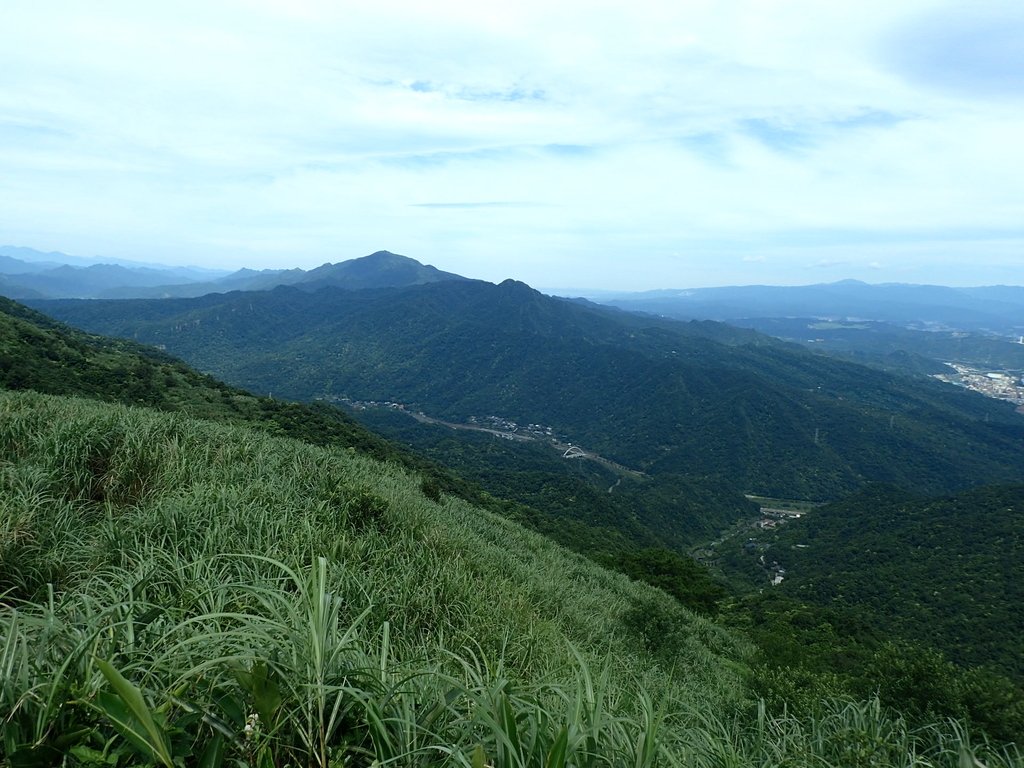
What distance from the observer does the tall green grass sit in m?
1.89

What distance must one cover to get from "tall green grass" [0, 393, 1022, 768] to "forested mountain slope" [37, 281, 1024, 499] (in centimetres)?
10368

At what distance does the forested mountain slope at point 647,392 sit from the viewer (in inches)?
4183

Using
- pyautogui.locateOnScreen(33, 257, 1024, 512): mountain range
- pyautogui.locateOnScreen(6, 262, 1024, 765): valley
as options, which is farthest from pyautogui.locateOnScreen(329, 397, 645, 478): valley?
pyautogui.locateOnScreen(33, 257, 1024, 512): mountain range

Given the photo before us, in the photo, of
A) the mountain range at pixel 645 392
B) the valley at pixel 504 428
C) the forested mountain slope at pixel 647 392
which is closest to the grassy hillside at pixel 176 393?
the valley at pixel 504 428

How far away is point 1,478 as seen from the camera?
4.77 metres

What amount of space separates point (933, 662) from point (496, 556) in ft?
28.0

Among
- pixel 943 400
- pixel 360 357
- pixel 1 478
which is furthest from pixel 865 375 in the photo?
pixel 1 478

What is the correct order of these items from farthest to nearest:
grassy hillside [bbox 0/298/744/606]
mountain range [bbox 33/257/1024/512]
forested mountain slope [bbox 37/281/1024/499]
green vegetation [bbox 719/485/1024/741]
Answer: forested mountain slope [bbox 37/281/1024/499] → mountain range [bbox 33/257/1024/512] → grassy hillside [bbox 0/298/744/606] → green vegetation [bbox 719/485/1024/741]

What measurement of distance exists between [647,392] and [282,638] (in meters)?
144

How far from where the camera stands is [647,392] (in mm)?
141500

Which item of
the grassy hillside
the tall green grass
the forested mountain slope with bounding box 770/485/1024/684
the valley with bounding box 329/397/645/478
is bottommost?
the valley with bounding box 329/397/645/478

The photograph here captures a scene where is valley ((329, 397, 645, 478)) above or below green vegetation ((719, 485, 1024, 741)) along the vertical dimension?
below

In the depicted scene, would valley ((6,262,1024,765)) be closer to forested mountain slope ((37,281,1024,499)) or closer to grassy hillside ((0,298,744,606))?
grassy hillside ((0,298,744,606))

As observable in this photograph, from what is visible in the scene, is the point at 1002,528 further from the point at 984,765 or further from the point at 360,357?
the point at 360,357
